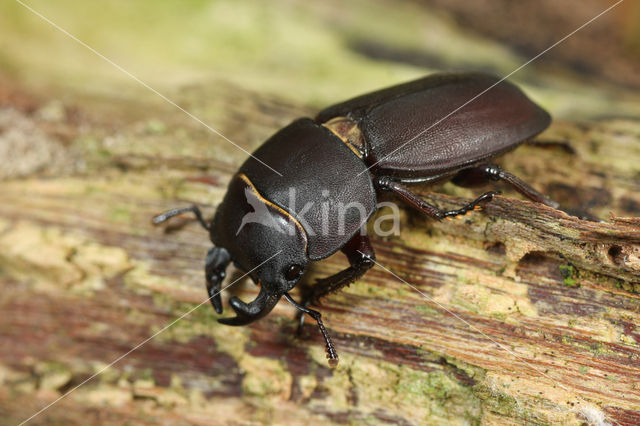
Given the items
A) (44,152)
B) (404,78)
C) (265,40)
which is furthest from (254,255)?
(265,40)

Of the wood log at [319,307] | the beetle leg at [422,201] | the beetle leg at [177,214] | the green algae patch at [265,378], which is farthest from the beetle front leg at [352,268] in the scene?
the beetle leg at [177,214]

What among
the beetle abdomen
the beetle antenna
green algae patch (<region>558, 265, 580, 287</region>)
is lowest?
the beetle antenna

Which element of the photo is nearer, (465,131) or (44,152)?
(465,131)

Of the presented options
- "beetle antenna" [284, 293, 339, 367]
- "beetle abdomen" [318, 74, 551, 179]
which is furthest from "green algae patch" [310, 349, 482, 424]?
"beetle abdomen" [318, 74, 551, 179]

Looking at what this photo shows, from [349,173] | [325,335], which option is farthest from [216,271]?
[349,173]

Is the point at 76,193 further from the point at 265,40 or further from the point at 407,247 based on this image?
the point at 265,40

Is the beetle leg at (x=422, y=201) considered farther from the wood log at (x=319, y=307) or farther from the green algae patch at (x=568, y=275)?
the green algae patch at (x=568, y=275)

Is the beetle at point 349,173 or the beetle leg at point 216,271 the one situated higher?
the beetle at point 349,173

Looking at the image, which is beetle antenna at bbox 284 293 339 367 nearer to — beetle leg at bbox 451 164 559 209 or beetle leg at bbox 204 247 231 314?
beetle leg at bbox 204 247 231 314
